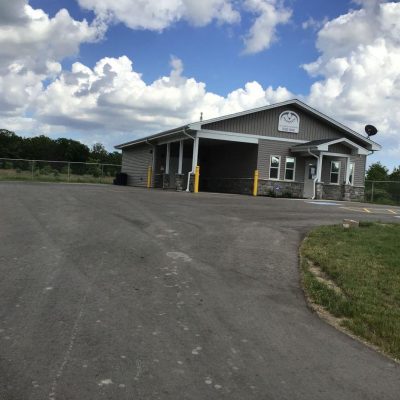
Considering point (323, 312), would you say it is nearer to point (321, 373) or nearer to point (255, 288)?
point (255, 288)

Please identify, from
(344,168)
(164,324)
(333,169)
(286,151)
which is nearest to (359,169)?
(344,168)

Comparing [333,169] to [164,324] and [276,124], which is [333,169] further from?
[164,324]

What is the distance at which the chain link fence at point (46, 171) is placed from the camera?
114ft

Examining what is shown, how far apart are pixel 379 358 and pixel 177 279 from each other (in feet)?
9.47

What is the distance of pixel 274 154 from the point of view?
26984mm

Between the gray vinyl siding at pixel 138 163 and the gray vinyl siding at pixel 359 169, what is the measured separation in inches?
533

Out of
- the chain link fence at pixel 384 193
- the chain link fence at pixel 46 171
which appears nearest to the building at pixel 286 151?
the chain link fence at pixel 384 193

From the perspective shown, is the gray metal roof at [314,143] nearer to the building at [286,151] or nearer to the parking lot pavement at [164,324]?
the building at [286,151]

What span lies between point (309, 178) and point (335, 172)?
199 cm

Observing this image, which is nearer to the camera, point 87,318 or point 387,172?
point 87,318

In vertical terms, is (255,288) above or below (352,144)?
below

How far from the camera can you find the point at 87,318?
509 centimetres

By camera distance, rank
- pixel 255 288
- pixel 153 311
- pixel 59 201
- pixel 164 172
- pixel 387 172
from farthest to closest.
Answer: pixel 387 172 < pixel 164 172 < pixel 59 201 < pixel 255 288 < pixel 153 311

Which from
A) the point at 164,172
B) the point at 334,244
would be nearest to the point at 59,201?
the point at 334,244
